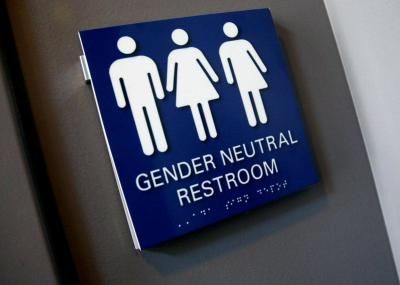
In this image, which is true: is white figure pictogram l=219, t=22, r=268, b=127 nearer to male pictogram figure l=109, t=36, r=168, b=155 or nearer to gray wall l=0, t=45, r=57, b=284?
male pictogram figure l=109, t=36, r=168, b=155

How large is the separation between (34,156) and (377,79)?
151 centimetres

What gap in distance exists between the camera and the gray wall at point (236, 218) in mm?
1072

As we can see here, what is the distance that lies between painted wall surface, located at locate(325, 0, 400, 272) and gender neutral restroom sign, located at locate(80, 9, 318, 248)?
16.3 inches

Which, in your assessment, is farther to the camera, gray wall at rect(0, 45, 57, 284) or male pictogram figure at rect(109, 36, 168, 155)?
male pictogram figure at rect(109, 36, 168, 155)

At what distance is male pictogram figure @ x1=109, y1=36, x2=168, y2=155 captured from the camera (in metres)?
1.07

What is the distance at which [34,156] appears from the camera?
1.03m

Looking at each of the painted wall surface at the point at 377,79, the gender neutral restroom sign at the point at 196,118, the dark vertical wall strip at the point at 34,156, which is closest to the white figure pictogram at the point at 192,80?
the gender neutral restroom sign at the point at 196,118

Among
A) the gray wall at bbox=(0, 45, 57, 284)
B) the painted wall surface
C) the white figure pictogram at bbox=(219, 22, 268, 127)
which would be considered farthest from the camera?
the painted wall surface

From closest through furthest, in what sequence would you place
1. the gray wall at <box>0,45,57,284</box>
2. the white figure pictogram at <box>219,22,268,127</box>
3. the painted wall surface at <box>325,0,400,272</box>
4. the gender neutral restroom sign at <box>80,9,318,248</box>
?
the gray wall at <box>0,45,57,284</box> → the gender neutral restroom sign at <box>80,9,318,248</box> → the white figure pictogram at <box>219,22,268,127</box> → the painted wall surface at <box>325,0,400,272</box>

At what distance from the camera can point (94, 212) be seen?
3.55 ft

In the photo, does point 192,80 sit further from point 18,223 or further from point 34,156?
point 18,223

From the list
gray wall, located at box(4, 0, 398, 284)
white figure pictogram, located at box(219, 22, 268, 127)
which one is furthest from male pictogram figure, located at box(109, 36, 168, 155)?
white figure pictogram, located at box(219, 22, 268, 127)

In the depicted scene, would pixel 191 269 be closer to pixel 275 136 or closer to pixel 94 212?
pixel 94 212

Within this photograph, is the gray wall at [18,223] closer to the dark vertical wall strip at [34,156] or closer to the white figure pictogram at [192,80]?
the dark vertical wall strip at [34,156]
